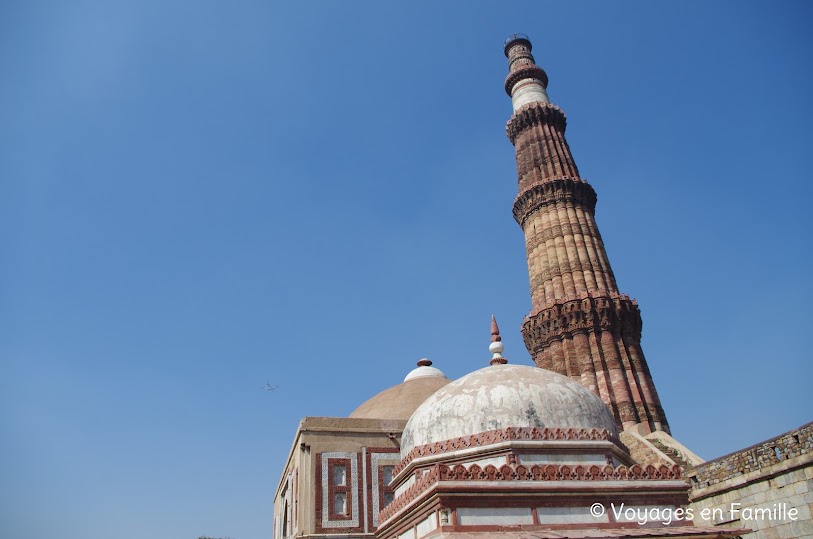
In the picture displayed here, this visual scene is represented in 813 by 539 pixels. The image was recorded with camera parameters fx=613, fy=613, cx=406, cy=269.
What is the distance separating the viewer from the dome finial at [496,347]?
1291cm

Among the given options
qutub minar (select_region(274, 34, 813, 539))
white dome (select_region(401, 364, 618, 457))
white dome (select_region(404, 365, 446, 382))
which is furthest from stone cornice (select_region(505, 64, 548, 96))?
white dome (select_region(401, 364, 618, 457))

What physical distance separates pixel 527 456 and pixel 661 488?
2009 millimetres

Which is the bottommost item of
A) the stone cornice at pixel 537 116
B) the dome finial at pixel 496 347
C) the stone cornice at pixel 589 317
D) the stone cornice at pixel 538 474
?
the stone cornice at pixel 538 474

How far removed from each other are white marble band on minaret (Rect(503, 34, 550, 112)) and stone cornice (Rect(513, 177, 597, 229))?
6.15 metres

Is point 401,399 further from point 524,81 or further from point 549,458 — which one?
point 524,81

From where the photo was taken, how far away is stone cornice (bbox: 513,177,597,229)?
2816cm

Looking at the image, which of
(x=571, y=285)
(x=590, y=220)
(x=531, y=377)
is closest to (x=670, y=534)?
(x=531, y=377)

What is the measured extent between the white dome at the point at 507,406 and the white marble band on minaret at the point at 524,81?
2394 cm

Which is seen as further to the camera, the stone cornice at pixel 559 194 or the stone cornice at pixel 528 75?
the stone cornice at pixel 528 75

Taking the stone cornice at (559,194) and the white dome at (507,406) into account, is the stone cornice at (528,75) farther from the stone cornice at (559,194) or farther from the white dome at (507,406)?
the white dome at (507,406)

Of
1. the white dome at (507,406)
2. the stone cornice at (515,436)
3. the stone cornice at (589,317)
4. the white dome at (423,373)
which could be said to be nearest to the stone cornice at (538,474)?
the stone cornice at (515,436)

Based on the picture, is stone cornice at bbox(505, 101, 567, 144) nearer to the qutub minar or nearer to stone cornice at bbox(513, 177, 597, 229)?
stone cornice at bbox(513, 177, 597, 229)

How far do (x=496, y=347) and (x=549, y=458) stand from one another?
366 centimetres

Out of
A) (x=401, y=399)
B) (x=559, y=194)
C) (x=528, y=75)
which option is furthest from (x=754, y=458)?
(x=528, y=75)
